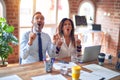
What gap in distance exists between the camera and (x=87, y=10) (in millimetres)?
4961

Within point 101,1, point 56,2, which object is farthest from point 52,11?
point 101,1

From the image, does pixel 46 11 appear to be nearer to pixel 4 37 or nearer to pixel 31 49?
pixel 4 37

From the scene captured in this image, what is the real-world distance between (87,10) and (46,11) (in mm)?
1282

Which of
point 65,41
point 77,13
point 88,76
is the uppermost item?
point 77,13

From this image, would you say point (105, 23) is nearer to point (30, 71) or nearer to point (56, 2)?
point (56, 2)

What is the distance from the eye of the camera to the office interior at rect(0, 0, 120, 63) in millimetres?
3777

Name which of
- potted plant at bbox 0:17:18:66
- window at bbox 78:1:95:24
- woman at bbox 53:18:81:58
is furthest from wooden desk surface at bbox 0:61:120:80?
window at bbox 78:1:95:24

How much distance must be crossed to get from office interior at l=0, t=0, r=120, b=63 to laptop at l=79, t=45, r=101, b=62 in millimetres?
2181

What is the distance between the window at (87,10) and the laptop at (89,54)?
2764 mm

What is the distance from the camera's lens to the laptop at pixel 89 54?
6.65 feet

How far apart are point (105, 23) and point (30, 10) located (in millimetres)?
2046

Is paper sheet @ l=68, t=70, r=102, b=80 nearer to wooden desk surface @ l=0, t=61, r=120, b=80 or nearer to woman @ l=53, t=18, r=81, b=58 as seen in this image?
wooden desk surface @ l=0, t=61, r=120, b=80

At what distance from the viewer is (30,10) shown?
4062 mm

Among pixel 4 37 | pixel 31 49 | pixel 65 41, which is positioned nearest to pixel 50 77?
pixel 31 49
